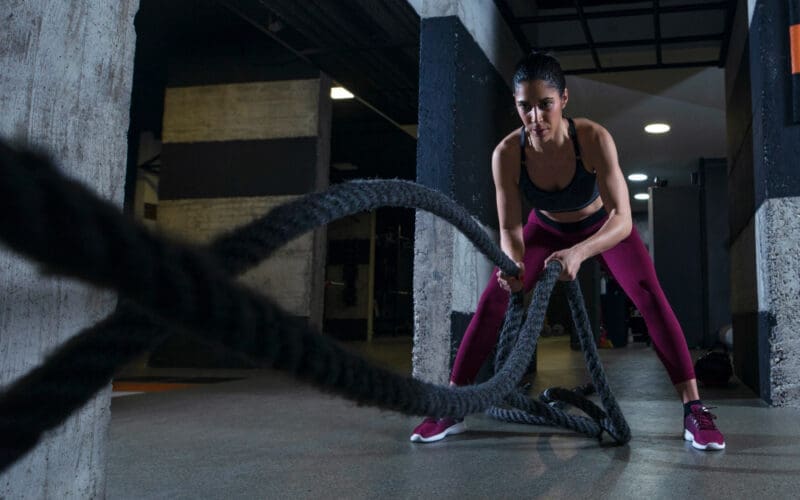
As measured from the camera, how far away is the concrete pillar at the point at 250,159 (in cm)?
590

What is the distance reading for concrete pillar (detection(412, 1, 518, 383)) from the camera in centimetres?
327

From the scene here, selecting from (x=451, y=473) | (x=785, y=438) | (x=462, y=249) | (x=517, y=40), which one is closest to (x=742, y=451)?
(x=785, y=438)

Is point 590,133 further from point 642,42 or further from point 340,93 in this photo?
point 340,93

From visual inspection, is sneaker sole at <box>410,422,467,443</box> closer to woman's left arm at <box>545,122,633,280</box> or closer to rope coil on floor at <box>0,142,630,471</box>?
woman's left arm at <box>545,122,633,280</box>

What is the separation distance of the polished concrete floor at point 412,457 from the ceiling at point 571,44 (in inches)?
107

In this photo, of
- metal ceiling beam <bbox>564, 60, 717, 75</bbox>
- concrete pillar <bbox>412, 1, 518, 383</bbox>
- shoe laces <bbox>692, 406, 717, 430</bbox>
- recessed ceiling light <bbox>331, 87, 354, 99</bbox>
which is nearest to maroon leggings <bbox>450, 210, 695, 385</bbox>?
shoe laces <bbox>692, 406, 717, 430</bbox>

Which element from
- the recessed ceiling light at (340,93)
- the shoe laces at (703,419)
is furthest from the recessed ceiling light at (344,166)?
the shoe laces at (703,419)

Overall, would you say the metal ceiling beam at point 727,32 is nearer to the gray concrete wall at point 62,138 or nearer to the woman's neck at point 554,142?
the woman's neck at point 554,142

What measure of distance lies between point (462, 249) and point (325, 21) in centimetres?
240

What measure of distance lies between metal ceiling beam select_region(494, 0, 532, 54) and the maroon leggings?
2.38m

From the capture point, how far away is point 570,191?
2.39 meters

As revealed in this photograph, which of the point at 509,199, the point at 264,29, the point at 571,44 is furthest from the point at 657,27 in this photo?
the point at 509,199

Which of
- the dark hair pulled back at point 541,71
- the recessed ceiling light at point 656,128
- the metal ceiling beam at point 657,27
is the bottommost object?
the dark hair pulled back at point 541,71

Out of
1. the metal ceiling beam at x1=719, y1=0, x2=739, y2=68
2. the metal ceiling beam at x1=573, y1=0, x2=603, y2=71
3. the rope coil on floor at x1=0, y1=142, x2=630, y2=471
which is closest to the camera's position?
the rope coil on floor at x1=0, y1=142, x2=630, y2=471
